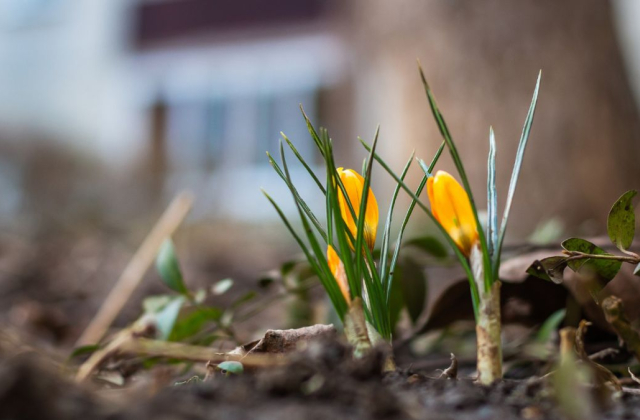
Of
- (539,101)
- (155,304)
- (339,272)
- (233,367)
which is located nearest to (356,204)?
(339,272)

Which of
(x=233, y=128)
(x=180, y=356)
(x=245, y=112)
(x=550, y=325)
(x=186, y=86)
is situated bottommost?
(x=233, y=128)

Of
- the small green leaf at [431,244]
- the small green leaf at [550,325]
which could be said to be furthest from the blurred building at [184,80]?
the small green leaf at [550,325]

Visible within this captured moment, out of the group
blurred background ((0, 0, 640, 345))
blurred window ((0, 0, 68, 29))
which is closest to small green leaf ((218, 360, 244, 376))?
blurred background ((0, 0, 640, 345))

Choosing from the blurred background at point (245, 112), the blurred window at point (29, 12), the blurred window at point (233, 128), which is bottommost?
the blurred window at point (233, 128)

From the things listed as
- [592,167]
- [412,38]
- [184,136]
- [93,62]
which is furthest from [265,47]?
[592,167]

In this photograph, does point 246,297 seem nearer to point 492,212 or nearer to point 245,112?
point 492,212

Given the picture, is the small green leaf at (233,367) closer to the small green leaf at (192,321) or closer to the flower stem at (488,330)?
the flower stem at (488,330)

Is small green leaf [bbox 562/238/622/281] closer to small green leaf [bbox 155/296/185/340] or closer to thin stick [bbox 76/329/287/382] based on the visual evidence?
thin stick [bbox 76/329/287/382]
